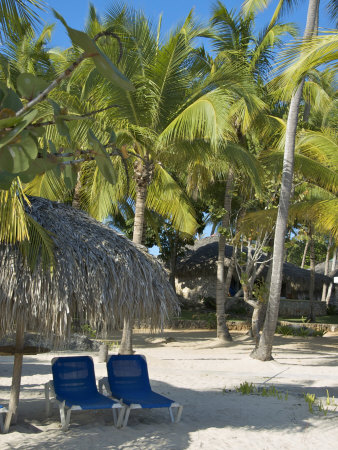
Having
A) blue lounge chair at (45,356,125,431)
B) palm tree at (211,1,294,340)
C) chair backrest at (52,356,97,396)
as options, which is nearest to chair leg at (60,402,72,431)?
blue lounge chair at (45,356,125,431)

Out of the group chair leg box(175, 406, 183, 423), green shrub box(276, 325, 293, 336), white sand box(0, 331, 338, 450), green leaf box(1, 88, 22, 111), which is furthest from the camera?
green shrub box(276, 325, 293, 336)

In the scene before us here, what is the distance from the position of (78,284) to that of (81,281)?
57 millimetres

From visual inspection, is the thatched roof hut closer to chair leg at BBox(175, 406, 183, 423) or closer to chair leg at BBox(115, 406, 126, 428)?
chair leg at BBox(175, 406, 183, 423)

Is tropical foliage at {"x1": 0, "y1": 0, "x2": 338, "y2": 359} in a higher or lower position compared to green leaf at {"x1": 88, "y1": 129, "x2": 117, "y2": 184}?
higher

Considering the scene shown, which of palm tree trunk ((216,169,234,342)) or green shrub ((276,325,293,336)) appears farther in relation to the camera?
green shrub ((276,325,293,336))

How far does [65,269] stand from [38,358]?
6.85 meters

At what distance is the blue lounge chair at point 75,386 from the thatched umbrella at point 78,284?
1.81 ft

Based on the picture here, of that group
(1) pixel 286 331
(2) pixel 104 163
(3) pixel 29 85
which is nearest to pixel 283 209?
(1) pixel 286 331

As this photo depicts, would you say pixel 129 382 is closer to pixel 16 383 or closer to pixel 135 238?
pixel 16 383

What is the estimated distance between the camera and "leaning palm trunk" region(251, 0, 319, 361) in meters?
10.8

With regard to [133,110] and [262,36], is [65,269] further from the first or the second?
[262,36]

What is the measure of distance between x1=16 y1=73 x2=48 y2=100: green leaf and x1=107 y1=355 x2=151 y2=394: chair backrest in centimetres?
518

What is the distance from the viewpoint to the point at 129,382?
669 centimetres

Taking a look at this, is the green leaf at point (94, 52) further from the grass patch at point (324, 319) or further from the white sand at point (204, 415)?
the grass patch at point (324, 319)
